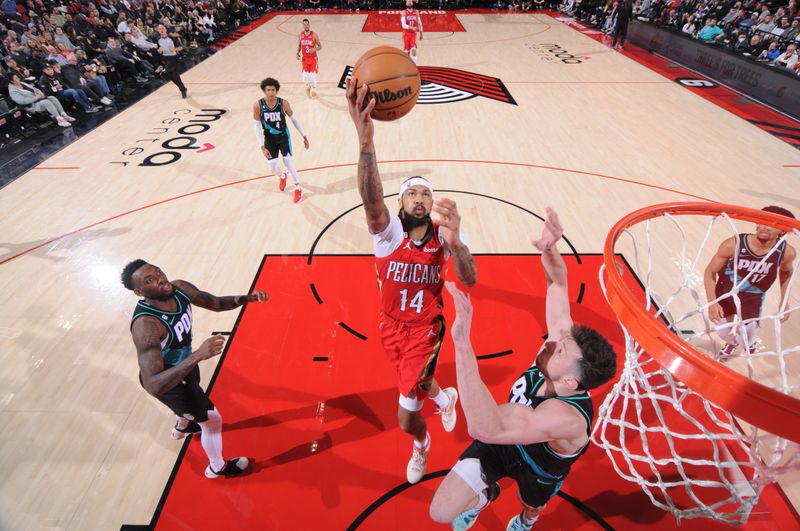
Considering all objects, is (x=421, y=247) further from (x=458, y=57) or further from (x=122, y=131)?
(x=458, y=57)

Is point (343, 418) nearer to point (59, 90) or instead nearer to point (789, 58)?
point (59, 90)

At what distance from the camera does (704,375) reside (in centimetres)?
188

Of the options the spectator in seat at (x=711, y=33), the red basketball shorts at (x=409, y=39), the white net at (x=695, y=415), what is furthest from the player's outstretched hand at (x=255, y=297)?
the spectator in seat at (x=711, y=33)

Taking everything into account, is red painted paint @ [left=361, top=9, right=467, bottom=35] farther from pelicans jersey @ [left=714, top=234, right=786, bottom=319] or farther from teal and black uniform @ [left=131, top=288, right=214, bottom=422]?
teal and black uniform @ [left=131, top=288, right=214, bottom=422]

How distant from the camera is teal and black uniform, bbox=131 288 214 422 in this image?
2736mm

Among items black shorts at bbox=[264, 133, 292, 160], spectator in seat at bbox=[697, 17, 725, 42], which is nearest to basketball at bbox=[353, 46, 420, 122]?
A: black shorts at bbox=[264, 133, 292, 160]

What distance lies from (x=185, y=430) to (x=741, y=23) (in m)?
17.1

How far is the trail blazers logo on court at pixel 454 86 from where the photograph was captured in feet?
34.4

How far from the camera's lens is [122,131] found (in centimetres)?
898

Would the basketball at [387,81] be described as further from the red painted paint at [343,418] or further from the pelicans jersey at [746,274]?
the pelicans jersey at [746,274]

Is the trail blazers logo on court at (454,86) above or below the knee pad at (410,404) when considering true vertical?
above

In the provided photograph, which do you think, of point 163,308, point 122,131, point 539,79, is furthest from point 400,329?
point 539,79

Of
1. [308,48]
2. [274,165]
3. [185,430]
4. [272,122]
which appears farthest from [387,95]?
[308,48]

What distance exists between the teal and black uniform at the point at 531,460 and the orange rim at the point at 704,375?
43cm
